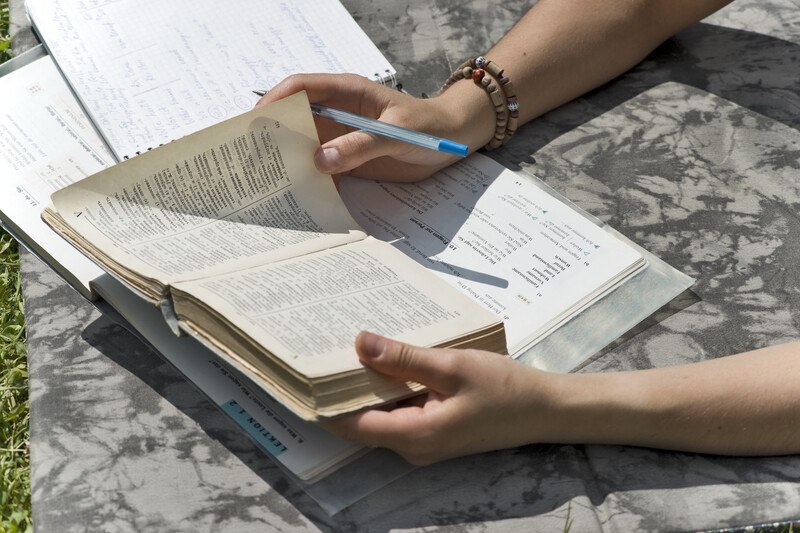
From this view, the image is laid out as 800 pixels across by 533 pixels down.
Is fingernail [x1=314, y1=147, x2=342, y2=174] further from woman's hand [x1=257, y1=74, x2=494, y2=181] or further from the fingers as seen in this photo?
the fingers

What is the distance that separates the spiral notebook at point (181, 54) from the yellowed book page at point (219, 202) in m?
0.24

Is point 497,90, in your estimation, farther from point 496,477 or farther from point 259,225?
point 496,477

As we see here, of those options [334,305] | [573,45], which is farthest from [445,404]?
[573,45]

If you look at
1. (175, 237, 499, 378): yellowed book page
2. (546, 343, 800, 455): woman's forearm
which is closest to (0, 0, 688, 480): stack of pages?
(175, 237, 499, 378): yellowed book page

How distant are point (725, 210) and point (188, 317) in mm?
828

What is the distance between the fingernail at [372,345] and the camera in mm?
912

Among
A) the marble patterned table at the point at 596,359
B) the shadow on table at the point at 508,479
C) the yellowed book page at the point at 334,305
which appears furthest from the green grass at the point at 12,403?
the yellowed book page at the point at 334,305

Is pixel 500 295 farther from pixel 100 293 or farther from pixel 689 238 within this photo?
pixel 100 293

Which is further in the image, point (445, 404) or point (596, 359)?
point (596, 359)

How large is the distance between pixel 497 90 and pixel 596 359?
48 centimetres

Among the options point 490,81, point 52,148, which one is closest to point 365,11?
point 490,81

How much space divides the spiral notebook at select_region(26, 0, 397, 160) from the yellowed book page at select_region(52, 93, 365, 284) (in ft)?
0.78

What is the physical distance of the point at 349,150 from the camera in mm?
1198

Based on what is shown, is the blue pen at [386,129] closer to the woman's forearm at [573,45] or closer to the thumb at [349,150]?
the thumb at [349,150]
